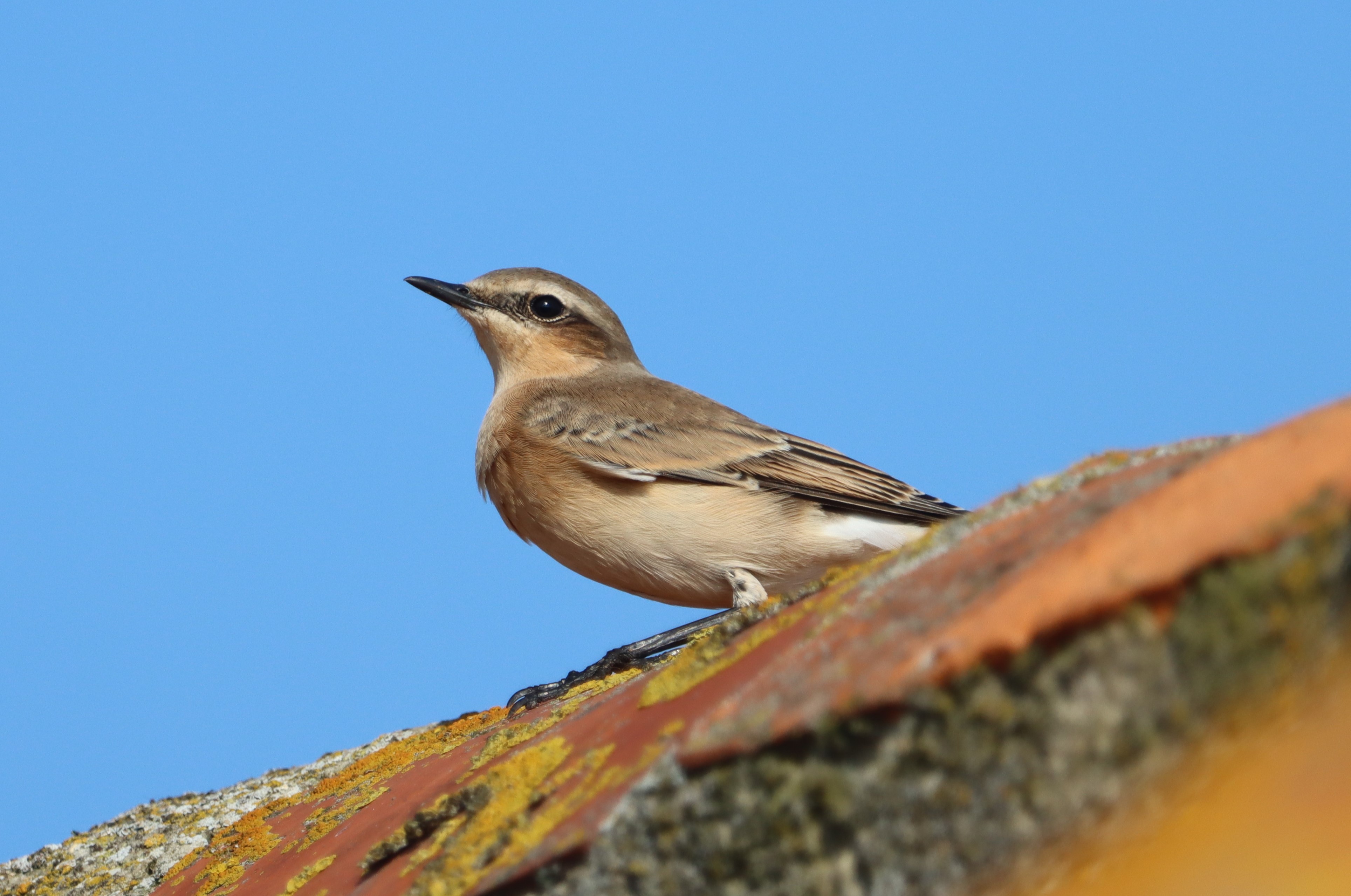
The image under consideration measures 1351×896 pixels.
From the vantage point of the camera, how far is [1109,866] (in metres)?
1.86

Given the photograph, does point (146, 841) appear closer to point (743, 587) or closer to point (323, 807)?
point (323, 807)

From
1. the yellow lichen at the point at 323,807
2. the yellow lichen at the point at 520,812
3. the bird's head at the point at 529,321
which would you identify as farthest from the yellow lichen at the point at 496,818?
the bird's head at the point at 529,321

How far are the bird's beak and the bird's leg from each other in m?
3.61

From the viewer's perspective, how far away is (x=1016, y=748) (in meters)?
1.81

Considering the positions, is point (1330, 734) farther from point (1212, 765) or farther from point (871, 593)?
point (871, 593)

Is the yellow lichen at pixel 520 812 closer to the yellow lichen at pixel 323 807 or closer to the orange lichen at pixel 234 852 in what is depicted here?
the yellow lichen at pixel 323 807

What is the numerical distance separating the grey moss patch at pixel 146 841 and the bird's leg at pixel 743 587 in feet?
7.07

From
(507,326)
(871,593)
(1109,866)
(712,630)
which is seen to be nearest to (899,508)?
(507,326)

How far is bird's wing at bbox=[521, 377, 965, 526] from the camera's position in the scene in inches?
300

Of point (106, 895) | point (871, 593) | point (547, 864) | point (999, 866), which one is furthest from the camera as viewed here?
point (106, 895)

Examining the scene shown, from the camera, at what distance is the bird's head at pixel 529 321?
9703 mm

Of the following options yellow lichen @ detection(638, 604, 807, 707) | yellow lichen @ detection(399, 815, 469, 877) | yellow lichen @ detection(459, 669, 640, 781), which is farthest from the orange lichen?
yellow lichen @ detection(638, 604, 807, 707)

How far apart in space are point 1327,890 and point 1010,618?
59cm

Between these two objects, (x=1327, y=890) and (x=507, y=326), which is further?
(x=507, y=326)
